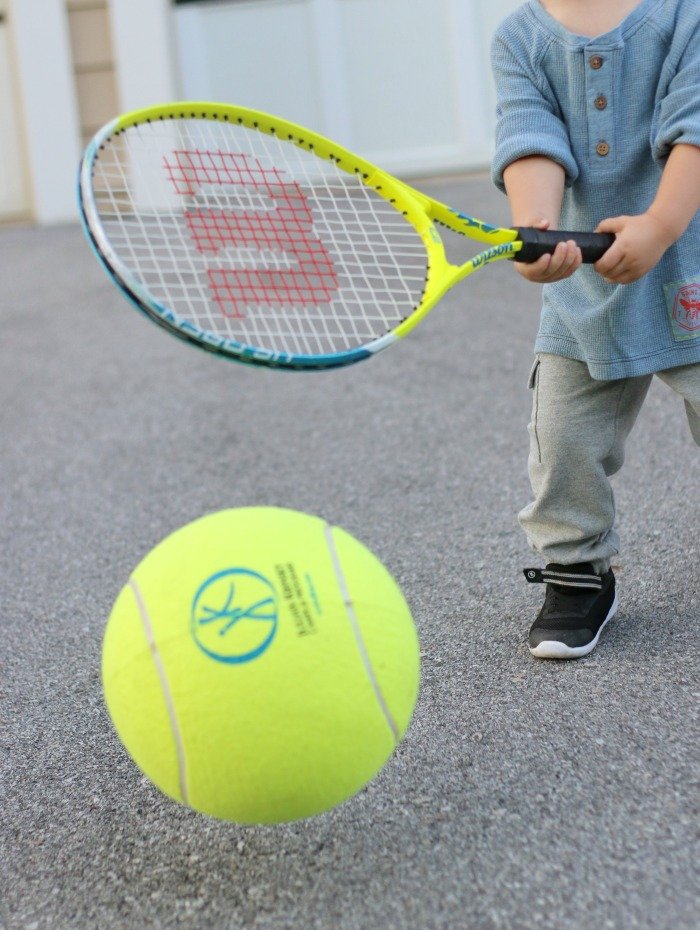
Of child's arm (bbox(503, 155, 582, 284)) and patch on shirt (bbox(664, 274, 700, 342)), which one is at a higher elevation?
child's arm (bbox(503, 155, 582, 284))

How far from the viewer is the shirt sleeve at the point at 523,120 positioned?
200 cm

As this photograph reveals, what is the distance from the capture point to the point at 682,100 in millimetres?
1922

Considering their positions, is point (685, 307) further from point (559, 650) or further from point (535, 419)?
point (559, 650)

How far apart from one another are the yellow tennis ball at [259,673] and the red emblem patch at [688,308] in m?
0.82

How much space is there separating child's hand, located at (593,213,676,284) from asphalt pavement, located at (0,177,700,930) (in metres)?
0.65

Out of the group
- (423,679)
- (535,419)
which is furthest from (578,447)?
(423,679)

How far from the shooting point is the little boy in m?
1.93

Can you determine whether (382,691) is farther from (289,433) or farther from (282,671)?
(289,433)

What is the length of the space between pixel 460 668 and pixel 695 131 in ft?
3.20

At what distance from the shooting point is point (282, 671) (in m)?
1.43

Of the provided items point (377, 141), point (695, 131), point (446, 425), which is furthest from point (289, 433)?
point (377, 141)

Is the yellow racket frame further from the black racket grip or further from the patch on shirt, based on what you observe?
the patch on shirt

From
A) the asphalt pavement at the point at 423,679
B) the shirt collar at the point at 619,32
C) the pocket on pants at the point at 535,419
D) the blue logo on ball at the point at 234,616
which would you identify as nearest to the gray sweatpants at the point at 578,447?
the pocket on pants at the point at 535,419

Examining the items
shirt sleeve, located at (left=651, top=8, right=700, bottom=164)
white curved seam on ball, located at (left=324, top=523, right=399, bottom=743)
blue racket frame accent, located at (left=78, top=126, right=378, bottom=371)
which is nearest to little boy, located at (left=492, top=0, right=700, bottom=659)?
shirt sleeve, located at (left=651, top=8, right=700, bottom=164)
